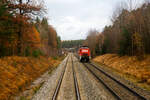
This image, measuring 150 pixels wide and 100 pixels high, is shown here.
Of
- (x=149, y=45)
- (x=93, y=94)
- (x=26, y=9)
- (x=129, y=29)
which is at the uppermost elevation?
(x=26, y=9)

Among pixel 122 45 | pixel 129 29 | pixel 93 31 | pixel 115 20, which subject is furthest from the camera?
pixel 93 31

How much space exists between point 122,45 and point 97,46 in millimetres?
24277

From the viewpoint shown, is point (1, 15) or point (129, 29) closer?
point (1, 15)

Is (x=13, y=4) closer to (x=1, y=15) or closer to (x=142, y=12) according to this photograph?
(x=1, y=15)

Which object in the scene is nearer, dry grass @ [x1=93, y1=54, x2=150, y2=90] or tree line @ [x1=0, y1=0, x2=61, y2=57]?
dry grass @ [x1=93, y1=54, x2=150, y2=90]

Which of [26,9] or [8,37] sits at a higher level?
[26,9]

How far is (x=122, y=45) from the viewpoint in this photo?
79.7 feet

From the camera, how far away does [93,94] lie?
770 cm

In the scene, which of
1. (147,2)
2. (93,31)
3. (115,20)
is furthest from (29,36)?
(93,31)

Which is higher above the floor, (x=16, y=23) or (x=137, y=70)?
(x=16, y=23)

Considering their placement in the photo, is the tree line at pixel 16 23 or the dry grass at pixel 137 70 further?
the tree line at pixel 16 23

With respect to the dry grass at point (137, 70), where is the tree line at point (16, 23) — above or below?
above

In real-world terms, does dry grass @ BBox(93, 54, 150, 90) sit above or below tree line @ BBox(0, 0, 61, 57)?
below

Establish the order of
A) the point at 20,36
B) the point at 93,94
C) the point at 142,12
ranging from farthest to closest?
the point at 142,12 → the point at 20,36 → the point at 93,94
